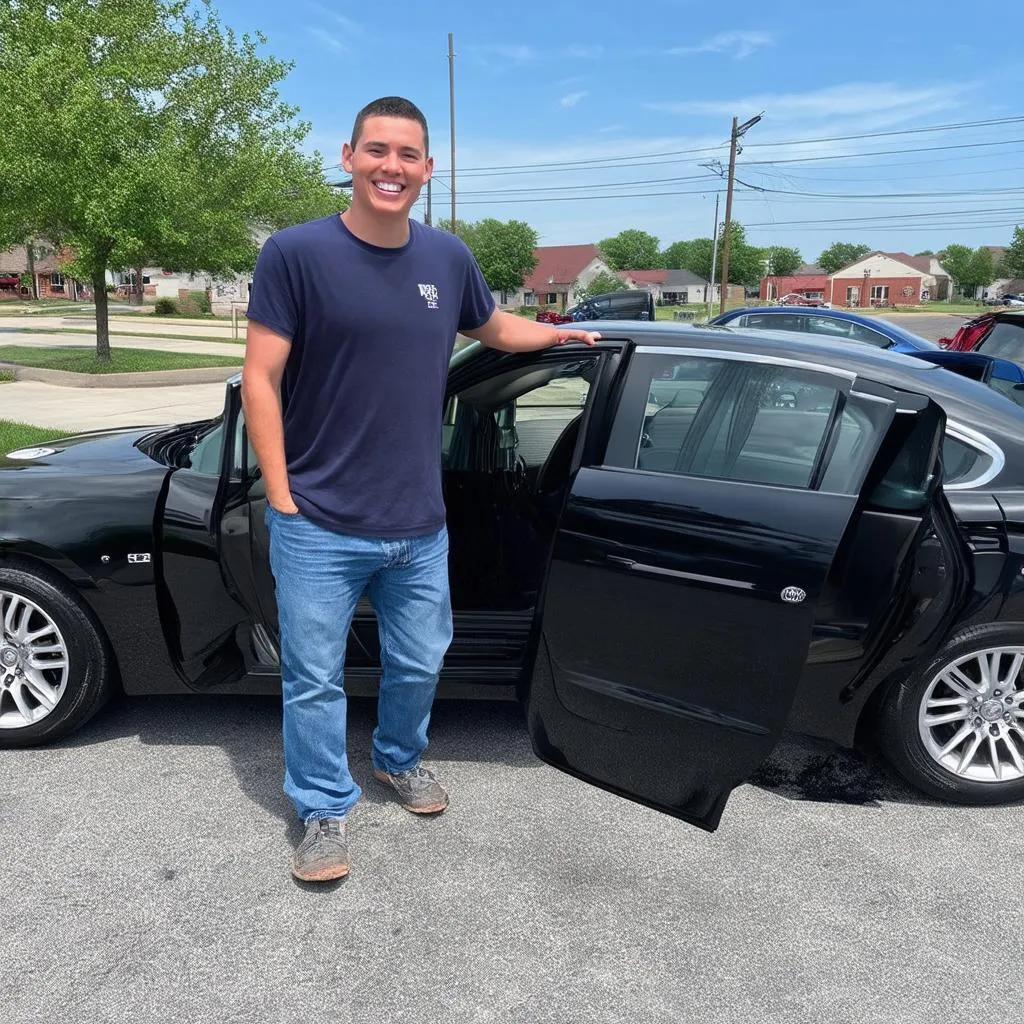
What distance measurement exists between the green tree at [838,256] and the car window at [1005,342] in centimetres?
13516

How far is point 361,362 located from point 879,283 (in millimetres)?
120936

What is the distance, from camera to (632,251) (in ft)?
411

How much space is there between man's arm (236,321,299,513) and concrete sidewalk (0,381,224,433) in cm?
865

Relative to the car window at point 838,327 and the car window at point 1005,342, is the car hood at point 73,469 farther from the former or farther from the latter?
the car window at point 838,327

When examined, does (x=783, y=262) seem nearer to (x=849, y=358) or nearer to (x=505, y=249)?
(x=505, y=249)

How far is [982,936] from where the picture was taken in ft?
7.55

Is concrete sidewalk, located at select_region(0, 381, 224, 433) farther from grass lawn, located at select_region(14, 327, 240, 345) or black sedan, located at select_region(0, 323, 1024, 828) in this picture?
grass lawn, located at select_region(14, 327, 240, 345)

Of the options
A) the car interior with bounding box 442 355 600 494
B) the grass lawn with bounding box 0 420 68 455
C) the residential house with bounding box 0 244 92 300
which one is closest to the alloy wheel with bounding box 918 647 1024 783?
the car interior with bounding box 442 355 600 494

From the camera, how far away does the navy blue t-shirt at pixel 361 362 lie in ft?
7.12

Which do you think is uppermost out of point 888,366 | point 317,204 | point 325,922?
point 317,204

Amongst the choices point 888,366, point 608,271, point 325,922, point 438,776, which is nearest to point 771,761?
point 438,776

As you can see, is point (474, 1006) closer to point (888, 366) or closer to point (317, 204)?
point (888, 366)

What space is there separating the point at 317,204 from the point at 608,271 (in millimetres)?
90237

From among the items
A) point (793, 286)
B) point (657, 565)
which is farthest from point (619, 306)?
point (793, 286)
